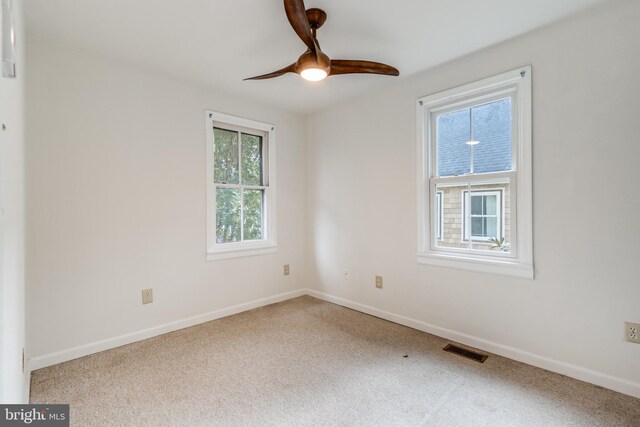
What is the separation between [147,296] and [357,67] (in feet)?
8.41

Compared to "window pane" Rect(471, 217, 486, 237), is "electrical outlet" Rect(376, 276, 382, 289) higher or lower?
lower

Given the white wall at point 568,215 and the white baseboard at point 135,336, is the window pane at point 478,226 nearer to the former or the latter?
the white wall at point 568,215

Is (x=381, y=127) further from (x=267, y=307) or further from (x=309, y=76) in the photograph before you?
(x=267, y=307)

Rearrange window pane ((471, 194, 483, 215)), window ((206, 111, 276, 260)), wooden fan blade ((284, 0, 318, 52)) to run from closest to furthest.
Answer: wooden fan blade ((284, 0, 318, 52)) → window pane ((471, 194, 483, 215)) → window ((206, 111, 276, 260))

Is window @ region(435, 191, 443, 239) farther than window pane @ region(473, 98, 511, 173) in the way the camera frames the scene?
Yes

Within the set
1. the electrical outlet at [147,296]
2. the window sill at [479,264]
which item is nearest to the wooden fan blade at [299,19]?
the window sill at [479,264]

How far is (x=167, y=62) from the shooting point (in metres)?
2.61

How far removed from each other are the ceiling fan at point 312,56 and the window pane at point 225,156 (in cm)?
124

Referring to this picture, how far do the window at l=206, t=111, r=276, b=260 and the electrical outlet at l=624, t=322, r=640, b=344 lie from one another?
120 inches

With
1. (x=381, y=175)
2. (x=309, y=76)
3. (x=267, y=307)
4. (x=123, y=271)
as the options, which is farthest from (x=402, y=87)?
(x=123, y=271)

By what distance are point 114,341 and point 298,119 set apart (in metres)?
3.02

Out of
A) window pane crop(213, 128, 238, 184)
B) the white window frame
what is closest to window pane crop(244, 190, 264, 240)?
window pane crop(213, 128, 238, 184)

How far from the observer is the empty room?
6.14ft

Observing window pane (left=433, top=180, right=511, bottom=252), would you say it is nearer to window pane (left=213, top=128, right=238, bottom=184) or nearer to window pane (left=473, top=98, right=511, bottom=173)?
window pane (left=473, top=98, right=511, bottom=173)
